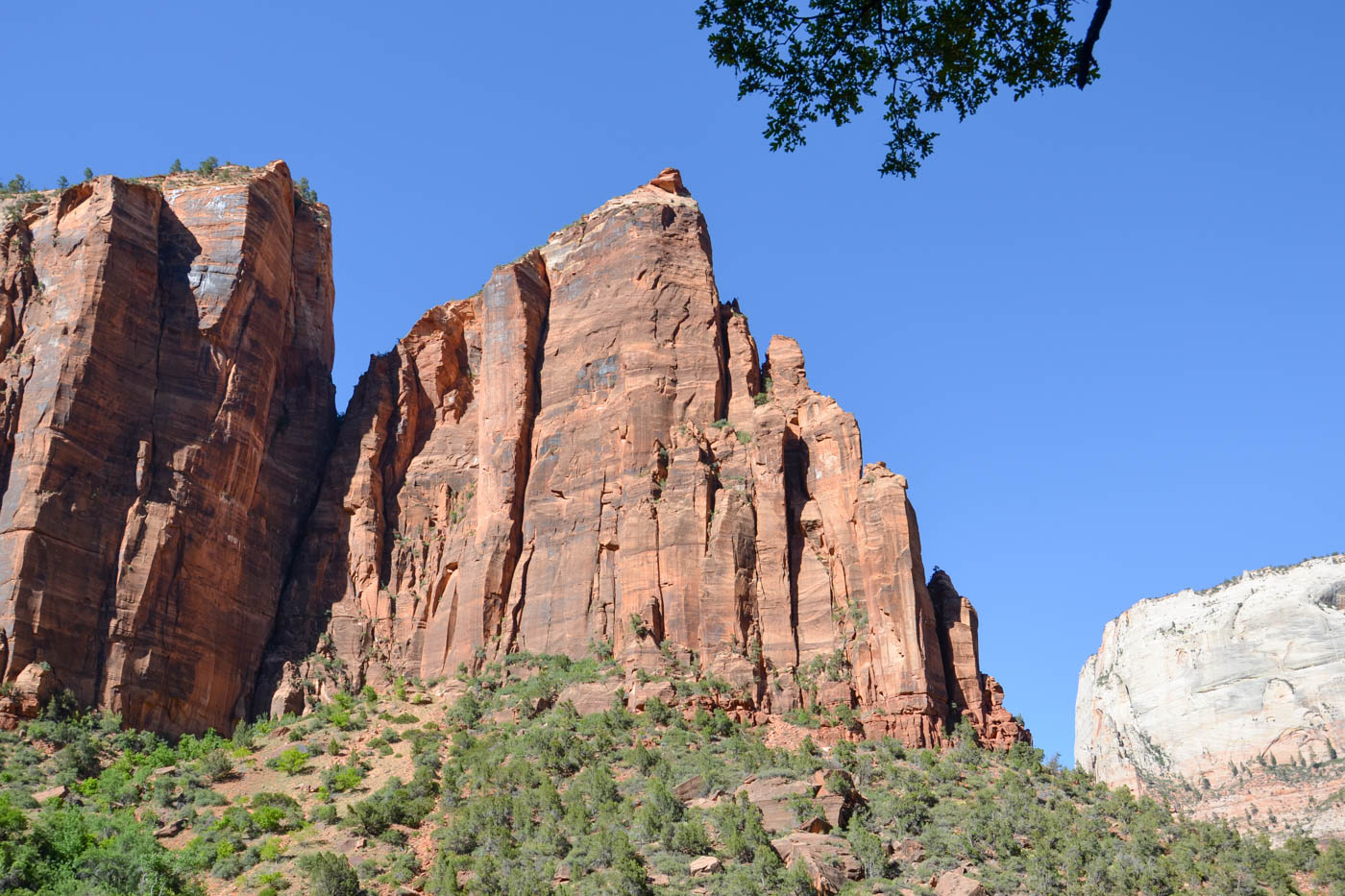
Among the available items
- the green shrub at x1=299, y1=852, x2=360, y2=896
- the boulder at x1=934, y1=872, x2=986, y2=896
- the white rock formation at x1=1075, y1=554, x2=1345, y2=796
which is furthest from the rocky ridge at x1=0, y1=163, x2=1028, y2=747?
the white rock formation at x1=1075, y1=554, x2=1345, y2=796

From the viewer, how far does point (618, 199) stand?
257 feet

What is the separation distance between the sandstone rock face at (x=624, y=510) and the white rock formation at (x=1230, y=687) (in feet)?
202

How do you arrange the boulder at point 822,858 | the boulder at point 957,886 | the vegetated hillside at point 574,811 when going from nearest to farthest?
the boulder at point 822,858 < the boulder at point 957,886 < the vegetated hillside at point 574,811

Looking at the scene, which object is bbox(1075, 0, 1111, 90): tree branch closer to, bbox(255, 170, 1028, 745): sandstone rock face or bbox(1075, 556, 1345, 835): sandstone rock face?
bbox(255, 170, 1028, 745): sandstone rock face

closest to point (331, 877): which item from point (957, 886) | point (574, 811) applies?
point (574, 811)

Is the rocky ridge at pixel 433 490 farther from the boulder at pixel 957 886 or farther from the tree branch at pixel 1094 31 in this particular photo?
the tree branch at pixel 1094 31

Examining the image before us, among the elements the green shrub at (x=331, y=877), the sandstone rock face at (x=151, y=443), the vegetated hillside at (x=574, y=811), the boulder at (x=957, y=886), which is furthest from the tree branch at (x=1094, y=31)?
the sandstone rock face at (x=151, y=443)

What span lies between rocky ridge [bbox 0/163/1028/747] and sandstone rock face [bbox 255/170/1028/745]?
0.48ft

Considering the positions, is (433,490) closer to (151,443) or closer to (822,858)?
(151,443)

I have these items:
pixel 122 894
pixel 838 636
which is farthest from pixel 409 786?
pixel 838 636

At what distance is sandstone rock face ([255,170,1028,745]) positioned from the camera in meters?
61.5

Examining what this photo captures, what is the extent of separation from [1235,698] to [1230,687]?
1.74 m

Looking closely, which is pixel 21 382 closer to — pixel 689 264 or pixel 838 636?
pixel 689 264

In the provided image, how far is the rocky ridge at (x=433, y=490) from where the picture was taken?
61.8m
